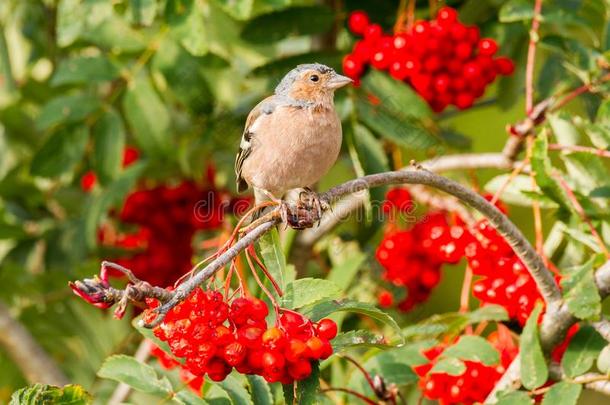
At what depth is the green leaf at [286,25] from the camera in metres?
4.07

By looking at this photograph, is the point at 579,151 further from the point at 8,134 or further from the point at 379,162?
the point at 8,134

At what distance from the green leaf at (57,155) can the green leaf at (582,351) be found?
2450mm

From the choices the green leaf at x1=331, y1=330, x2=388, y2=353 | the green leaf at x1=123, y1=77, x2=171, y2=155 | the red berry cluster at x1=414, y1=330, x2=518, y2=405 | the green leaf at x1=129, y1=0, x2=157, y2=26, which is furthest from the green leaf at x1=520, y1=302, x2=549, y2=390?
the green leaf at x1=123, y1=77, x2=171, y2=155

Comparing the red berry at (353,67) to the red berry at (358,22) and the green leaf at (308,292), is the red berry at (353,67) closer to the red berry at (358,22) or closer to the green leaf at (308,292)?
the red berry at (358,22)

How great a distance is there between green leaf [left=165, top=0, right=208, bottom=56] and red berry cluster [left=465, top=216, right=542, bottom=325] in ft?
4.44

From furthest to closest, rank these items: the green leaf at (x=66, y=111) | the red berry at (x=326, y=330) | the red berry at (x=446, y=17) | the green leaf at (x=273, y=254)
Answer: the green leaf at (x=66, y=111), the red berry at (x=446, y=17), the green leaf at (x=273, y=254), the red berry at (x=326, y=330)

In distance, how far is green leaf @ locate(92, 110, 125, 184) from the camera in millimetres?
4254

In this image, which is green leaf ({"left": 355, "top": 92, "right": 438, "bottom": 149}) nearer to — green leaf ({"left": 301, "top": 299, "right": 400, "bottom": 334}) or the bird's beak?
the bird's beak

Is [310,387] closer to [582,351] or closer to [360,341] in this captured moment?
[360,341]

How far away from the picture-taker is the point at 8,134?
4887 mm

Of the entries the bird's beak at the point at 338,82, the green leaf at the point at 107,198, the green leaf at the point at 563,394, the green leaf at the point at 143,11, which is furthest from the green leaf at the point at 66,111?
the green leaf at the point at 563,394

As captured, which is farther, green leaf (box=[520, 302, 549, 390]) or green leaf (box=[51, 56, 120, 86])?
green leaf (box=[51, 56, 120, 86])

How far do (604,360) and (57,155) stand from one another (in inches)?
104

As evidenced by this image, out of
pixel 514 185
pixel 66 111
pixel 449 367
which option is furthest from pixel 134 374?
pixel 66 111
